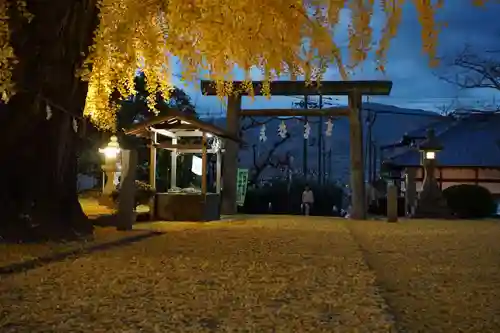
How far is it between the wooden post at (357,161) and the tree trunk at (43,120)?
10.1 meters

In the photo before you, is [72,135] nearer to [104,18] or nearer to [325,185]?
[104,18]

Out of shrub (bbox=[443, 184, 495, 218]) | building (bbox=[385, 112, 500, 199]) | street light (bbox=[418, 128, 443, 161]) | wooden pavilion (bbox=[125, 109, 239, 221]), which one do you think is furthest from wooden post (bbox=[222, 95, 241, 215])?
building (bbox=[385, 112, 500, 199])

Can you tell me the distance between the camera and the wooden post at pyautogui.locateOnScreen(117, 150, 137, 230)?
1102cm

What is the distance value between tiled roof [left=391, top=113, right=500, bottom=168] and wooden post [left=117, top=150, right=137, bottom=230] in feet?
54.9

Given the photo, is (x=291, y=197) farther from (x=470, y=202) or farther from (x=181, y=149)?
(x=181, y=149)

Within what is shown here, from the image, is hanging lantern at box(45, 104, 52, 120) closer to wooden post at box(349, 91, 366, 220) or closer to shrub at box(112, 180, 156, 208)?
shrub at box(112, 180, 156, 208)

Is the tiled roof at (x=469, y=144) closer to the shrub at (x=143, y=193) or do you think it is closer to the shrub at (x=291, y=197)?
the shrub at (x=291, y=197)

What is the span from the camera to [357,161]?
17.2 m

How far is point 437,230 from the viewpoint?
12.4 meters

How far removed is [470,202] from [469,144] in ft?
28.0

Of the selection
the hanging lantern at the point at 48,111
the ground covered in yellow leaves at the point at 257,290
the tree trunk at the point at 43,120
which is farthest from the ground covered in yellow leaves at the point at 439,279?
the hanging lantern at the point at 48,111

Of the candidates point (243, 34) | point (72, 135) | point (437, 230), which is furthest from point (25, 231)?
point (437, 230)

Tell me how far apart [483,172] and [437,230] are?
14890 mm

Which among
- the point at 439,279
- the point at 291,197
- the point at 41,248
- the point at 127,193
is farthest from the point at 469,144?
the point at 41,248
